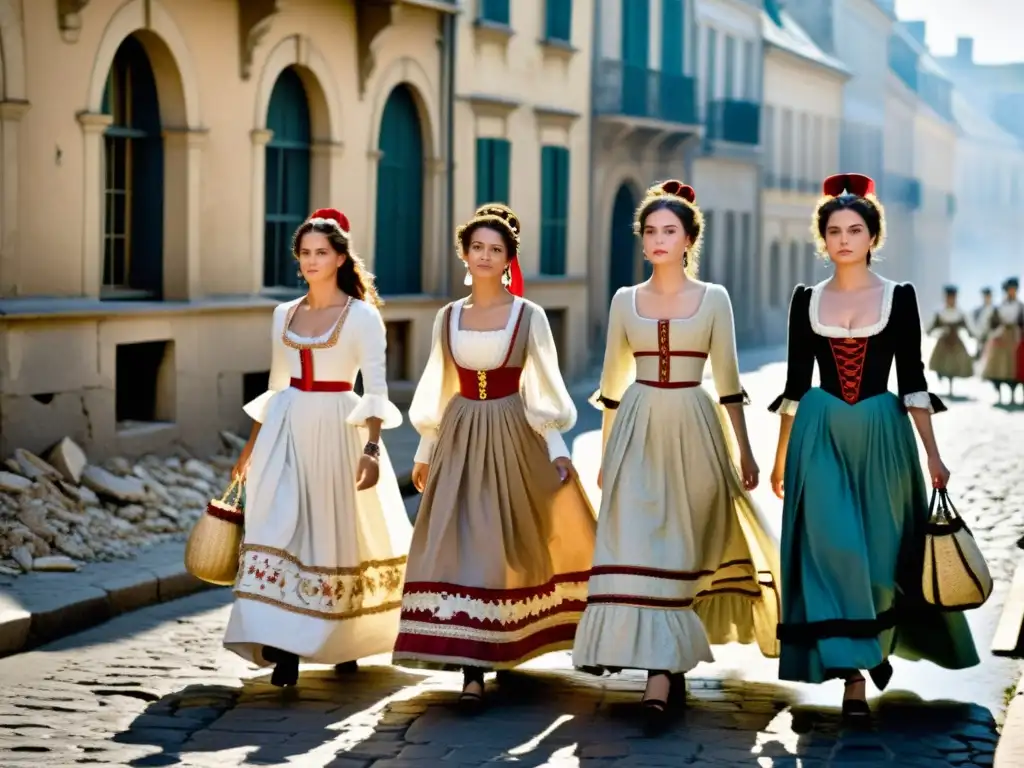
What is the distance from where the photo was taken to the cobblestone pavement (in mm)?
7227

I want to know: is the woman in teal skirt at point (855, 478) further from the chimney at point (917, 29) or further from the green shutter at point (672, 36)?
the chimney at point (917, 29)

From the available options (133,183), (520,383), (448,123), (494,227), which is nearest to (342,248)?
(494,227)

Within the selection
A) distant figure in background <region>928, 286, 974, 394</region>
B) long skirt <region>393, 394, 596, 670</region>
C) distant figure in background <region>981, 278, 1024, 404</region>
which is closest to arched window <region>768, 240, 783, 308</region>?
distant figure in background <region>928, 286, 974, 394</region>

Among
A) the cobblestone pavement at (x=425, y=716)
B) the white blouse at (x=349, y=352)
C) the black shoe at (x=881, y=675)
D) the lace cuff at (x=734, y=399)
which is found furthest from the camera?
the white blouse at (x=349, y=352)

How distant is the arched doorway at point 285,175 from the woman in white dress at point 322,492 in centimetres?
1011

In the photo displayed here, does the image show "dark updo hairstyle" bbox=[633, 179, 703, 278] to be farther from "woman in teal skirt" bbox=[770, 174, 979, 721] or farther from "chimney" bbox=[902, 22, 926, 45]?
"chimney" bbox=[902, 22, 926, 45]

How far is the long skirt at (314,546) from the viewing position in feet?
27.9

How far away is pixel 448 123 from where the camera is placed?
77.8 feet

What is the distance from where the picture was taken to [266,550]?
28.2 ft

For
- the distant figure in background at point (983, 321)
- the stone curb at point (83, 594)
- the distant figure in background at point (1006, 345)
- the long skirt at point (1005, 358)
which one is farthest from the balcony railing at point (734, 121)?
the stone curb at point (83, 594)

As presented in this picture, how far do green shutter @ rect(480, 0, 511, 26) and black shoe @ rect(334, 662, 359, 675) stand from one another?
16.8 metres

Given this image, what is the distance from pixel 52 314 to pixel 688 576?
7683mm

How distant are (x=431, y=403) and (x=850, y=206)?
1.83m

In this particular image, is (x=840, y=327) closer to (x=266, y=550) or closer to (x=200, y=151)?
(x=266, y=550)
